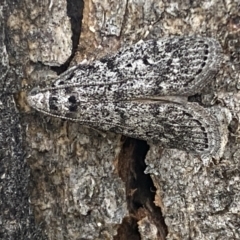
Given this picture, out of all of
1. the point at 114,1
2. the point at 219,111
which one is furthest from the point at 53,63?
the point at 219,111

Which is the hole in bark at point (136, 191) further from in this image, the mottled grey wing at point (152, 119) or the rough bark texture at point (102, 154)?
the mottled grey wing at point (152, 119)

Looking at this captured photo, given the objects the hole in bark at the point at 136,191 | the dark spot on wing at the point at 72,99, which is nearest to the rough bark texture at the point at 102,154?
the hole in bark at the point at 136,191

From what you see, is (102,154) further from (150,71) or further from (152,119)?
A: (150,71)

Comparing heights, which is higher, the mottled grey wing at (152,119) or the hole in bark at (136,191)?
the mottled grey wing at (152,119)

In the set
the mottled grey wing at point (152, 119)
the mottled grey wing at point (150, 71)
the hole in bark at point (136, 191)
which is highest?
the mottled grey wing at point (150, 71)

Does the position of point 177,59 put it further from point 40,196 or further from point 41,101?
point 40,196

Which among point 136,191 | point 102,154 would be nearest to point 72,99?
point 102,154
